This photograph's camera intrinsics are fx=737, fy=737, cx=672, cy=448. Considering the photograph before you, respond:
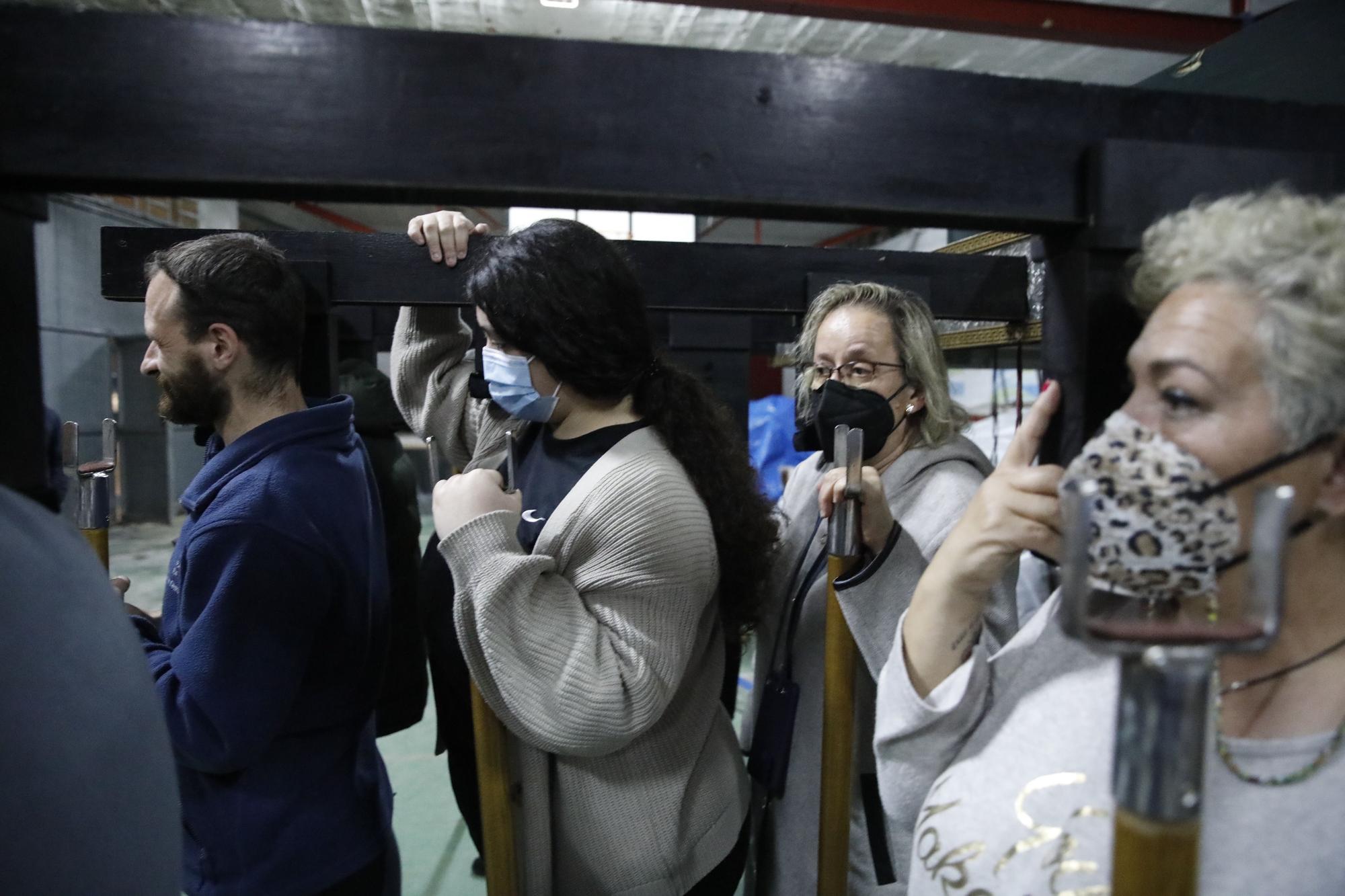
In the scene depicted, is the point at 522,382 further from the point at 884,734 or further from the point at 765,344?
the point at 765,344

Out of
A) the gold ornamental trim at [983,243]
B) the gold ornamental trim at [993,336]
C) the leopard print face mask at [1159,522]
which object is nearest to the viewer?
the leopard print face mask at [1159,522]

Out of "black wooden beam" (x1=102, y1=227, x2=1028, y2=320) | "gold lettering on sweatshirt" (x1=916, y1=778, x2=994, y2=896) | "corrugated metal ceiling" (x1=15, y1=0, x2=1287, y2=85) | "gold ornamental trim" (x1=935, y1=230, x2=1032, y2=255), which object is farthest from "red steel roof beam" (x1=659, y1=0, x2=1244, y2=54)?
"gold lettering on sweatshirt" (x1=916, y1=778, x2=994, y2=896)

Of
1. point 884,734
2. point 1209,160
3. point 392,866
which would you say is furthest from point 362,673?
point 1209,160

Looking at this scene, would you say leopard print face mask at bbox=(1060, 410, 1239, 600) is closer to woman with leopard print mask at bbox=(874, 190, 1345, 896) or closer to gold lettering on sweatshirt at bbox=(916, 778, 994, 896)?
woman with leopard print mask at bbox=(874, 190, 1345, 896)

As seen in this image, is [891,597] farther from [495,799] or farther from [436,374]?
[436,374]

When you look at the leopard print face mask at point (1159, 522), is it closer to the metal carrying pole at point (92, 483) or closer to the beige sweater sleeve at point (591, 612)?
the beige sweater sleeve at point (591, 612)

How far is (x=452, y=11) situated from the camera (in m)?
3.81

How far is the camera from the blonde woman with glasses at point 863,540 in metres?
1.35

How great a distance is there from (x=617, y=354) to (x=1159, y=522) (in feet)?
3.16

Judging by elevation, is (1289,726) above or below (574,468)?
below

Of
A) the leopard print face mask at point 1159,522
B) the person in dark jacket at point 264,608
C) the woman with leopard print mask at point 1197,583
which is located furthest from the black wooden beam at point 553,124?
the person in dark jacket at point 264,608

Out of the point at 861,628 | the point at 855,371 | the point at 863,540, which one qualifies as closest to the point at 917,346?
the point at 855,371

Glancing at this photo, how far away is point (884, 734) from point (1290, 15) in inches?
107

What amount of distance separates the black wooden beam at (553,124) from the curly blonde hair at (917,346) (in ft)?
2.53
